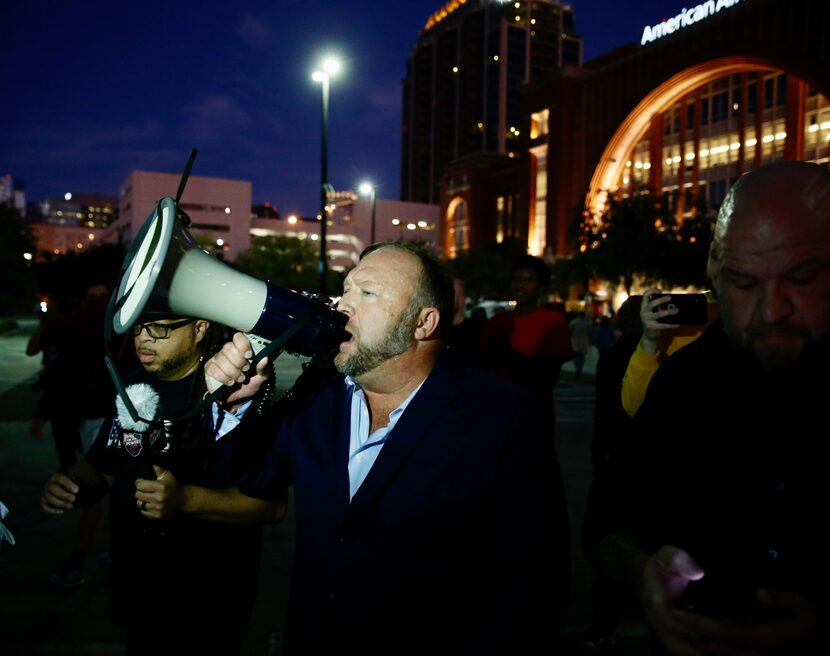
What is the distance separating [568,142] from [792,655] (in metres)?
61.3

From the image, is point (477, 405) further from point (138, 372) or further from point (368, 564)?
point (138, 372)

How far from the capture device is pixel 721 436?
1.37 m

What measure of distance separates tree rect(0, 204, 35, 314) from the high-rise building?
9574cm

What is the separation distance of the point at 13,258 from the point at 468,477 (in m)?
47.4

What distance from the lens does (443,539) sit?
175 cm

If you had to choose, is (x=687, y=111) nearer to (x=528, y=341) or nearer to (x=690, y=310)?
(x=528, y=341)

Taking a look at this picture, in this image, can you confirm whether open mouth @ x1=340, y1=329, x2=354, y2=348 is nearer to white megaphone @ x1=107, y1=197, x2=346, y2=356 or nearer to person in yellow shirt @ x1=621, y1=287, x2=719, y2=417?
white megaphone @ x1=107, y1=197, x2=346, y2=356

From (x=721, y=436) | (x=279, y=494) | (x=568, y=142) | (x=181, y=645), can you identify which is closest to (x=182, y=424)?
(x=279, y=494)

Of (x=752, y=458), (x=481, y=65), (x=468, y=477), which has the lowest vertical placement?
(x=468, y=477)

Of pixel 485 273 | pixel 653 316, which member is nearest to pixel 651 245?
pixel 485 273

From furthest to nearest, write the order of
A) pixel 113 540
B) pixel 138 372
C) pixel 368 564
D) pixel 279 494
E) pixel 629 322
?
1. pixel 629 322
2. pixel 138 372
3. pixel 113 540
4. pixel 279 494
5. pixel 368 564

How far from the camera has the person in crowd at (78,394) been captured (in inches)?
166

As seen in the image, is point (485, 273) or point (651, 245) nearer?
point (651, 245)

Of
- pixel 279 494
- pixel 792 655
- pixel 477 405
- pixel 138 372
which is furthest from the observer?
pixel 138 372
